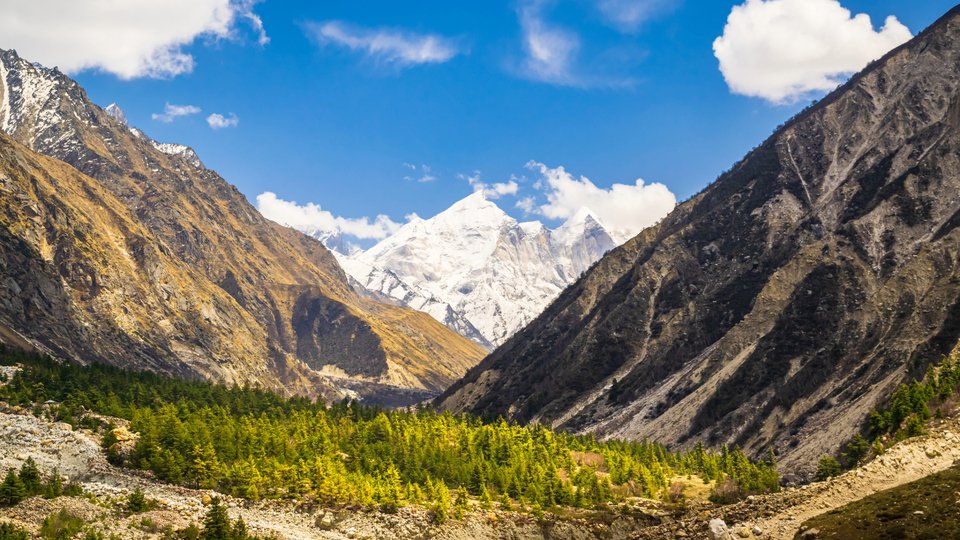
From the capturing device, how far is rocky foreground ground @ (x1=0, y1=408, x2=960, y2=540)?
→ 81625 mm

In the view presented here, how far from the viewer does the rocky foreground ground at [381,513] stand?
81.6m

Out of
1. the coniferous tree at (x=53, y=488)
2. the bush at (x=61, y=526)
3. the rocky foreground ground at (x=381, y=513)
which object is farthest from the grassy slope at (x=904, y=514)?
the coniferous tree at (x=53, y=488)

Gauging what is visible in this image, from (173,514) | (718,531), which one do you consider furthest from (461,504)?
(173,514)

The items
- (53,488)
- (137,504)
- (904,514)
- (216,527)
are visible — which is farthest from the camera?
(137,504)

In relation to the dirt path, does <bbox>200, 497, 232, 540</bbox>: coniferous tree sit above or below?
above

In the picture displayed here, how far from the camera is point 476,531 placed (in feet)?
363

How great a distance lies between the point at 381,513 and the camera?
10744 cm

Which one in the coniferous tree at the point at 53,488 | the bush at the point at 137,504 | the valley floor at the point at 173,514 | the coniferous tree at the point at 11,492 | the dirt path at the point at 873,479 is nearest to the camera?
the coniferous tree at the point at 11,492

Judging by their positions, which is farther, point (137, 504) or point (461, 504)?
point (461, 504)

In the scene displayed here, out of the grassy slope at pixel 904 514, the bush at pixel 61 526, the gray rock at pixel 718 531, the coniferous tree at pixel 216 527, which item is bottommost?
the grassy slope at pixel 904 514

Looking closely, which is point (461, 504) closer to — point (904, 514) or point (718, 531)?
point (718, 531)

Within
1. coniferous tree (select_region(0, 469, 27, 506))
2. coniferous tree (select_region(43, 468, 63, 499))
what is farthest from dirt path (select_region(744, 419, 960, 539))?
coniferous tree (select_region(0, 469, 27, 506))

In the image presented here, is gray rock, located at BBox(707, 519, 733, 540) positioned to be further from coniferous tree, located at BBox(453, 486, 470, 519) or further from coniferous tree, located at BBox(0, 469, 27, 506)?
coniferous tree, located at BBox(0, 469, 27, 506)

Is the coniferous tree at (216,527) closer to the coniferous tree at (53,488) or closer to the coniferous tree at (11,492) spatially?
the coniferous tree at (53,488)
